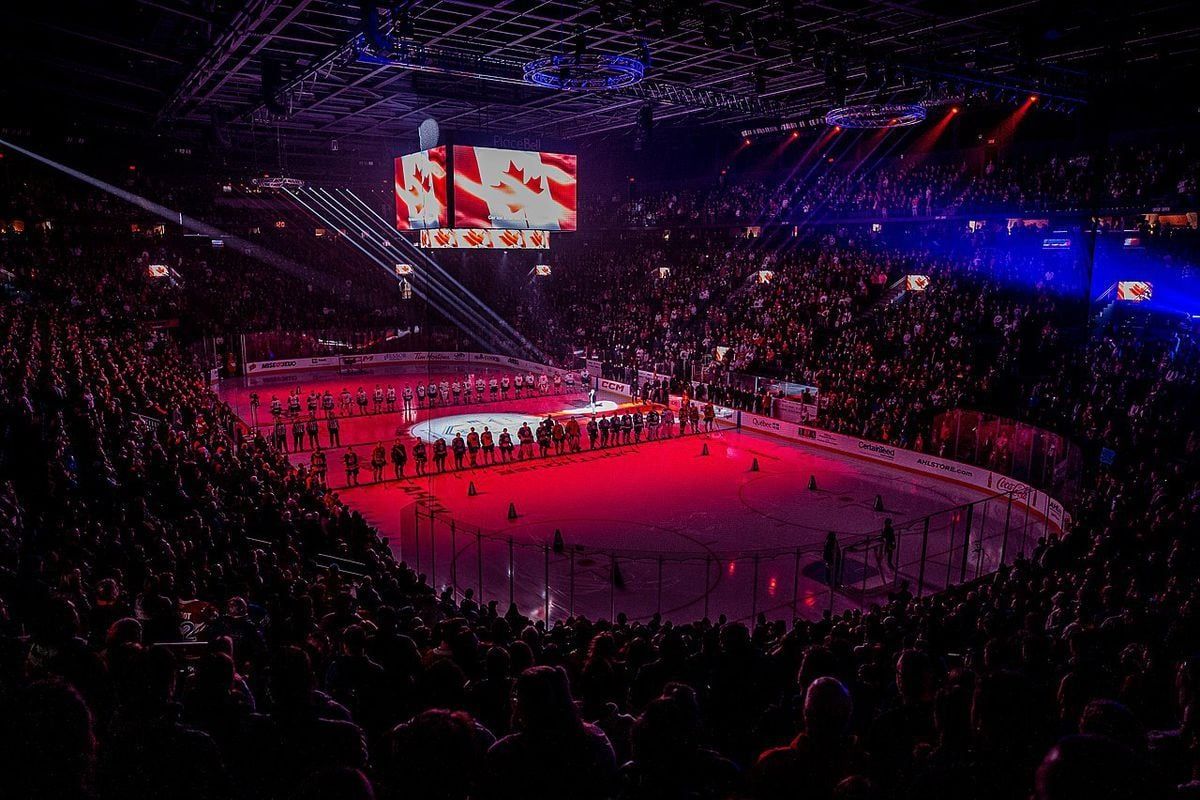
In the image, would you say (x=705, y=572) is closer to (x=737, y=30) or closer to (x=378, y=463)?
(x=737, y=30)

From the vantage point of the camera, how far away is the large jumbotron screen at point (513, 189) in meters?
28.0

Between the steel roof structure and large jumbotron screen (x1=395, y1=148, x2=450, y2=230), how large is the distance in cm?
264

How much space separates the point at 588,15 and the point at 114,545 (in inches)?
716

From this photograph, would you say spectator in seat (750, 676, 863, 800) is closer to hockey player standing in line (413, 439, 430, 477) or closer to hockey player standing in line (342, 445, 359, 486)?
hockey player standing in line (342, 445, 359, 486)

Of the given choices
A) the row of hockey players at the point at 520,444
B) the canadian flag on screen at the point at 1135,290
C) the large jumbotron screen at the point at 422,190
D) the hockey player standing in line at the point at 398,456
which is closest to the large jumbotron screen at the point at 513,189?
the large jumbotron screen at the point at 422,190

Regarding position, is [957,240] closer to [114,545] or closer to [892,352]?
[892,352]

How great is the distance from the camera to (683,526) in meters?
18.7

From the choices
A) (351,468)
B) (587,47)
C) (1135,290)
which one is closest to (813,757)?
(351,468)

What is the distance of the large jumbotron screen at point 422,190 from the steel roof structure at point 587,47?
2.64 meters

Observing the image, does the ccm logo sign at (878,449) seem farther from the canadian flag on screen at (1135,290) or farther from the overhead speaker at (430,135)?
the overhead speaker at (430,135)

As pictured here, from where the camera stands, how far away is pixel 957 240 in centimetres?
3203

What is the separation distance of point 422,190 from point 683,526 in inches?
727

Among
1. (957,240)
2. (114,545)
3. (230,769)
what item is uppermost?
(957,240)

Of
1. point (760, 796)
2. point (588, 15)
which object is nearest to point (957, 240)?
point (588, 15)
